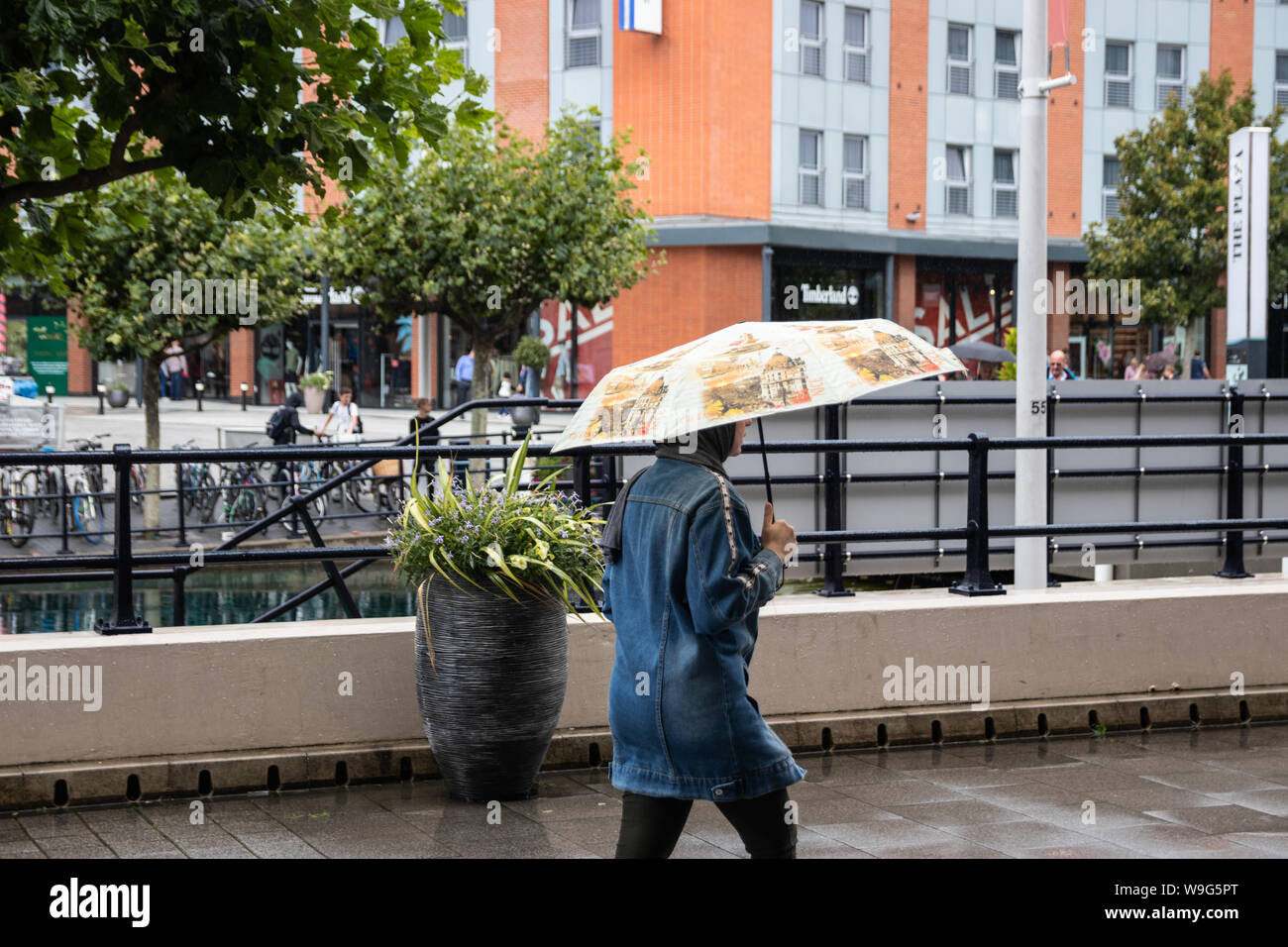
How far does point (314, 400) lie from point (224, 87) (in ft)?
121

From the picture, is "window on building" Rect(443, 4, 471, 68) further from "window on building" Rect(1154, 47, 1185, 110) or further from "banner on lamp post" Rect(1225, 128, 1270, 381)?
"banner on lamp post" Rect(1225, 128, 1270, 381)

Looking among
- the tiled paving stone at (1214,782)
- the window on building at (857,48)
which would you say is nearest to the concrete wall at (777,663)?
the tiled paving stone at (1214,782)

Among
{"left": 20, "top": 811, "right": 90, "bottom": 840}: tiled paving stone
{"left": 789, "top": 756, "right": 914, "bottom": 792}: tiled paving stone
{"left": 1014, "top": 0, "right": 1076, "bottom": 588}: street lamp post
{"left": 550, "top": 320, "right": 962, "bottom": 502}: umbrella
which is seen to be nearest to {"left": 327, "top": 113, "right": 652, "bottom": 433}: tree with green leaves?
{"left": 1014, "top": 0, "right": 1076, "bottom": 588}: street lamp post

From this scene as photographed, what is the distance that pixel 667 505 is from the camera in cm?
399

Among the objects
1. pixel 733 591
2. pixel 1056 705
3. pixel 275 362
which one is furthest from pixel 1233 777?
pixel 275 362

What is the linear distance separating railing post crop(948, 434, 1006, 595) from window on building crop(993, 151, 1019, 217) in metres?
34.3

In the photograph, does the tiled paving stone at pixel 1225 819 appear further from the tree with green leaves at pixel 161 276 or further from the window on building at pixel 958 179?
the window on building at pixel 958 179

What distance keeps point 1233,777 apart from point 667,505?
4.18 meters

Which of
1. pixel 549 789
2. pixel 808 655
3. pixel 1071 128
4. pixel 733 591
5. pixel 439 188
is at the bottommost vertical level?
pixel 549 789

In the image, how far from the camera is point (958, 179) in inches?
1582

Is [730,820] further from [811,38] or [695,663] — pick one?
[811,38]

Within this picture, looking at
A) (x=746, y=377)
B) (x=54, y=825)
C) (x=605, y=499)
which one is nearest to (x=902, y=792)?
(x=605, y=499)

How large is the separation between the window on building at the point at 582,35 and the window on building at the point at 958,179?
9999mm
